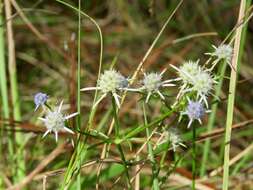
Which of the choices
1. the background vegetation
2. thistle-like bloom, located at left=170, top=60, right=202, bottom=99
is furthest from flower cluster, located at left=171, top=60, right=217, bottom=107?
the background vegetation

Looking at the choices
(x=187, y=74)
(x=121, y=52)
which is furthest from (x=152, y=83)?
(x=121, y=52)

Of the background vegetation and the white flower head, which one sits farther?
the background vegetation

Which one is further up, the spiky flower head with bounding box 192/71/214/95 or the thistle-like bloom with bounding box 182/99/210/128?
the spiky flower head with bounding box 192/71/214/95

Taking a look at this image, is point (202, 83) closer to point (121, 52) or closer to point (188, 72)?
point (188, 72)

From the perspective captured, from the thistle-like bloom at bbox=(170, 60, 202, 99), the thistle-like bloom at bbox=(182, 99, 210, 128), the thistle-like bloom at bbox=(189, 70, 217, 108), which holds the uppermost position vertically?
the thistle-like bloom at bbox=(170, 60, 202, 99)

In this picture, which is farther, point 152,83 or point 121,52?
point 121,52

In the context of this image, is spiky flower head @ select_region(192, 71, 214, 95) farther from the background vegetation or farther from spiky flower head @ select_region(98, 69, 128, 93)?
the background vegetation

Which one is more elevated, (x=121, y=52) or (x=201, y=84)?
(x=121, y=52)

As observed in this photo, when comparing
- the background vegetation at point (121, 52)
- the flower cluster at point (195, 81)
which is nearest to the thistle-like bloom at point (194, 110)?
the flower cluster at point (195, 81)

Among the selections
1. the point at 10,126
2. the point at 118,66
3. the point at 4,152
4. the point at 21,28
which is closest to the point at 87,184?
the point at 10,126

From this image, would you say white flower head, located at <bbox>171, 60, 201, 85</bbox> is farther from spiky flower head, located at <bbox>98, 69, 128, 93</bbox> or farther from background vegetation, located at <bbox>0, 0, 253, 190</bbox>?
background vegetation, located at <bbox>0, 0, 253, 190</bbox>

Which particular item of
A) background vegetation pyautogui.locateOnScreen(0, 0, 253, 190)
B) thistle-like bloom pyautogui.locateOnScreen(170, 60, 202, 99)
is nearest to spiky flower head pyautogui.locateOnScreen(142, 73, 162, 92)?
thistle-like bloom pyautogui.locateOnScreen(170, 60, 202, 99)

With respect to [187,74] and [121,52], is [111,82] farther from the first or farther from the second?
[121,52]
